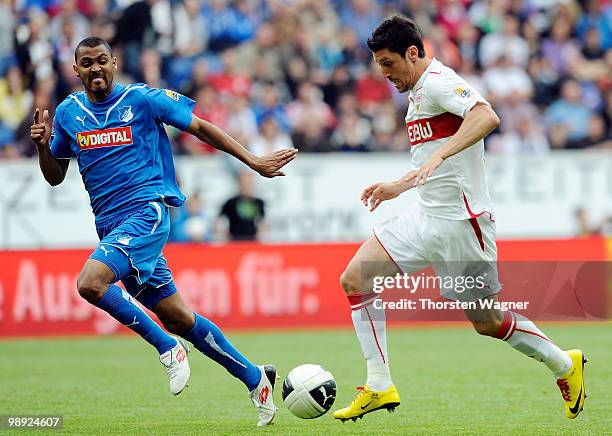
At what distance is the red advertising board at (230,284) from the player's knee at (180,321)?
286 inches

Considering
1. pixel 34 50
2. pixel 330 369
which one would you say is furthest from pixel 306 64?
pixel 330 369

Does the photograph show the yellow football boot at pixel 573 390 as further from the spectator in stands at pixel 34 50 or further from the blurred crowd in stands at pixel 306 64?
the spectator in stands at pixel 34 50

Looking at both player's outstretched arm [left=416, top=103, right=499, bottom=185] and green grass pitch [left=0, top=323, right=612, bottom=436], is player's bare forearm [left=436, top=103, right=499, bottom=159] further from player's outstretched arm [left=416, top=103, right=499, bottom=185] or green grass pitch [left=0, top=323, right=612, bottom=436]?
green grass pitch [left=0, top=323, right=612, bottom=436]

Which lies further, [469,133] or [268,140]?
[268,140]

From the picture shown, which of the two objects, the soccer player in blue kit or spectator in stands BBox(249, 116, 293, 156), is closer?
the soccer player in blue kit

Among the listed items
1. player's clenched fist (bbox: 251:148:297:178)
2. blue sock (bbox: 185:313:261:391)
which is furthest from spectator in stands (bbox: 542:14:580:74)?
blue sock (bbox: 185:313:261:391)

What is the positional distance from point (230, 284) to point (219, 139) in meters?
7.91

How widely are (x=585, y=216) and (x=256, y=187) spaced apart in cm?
496

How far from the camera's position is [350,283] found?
7.83 metres

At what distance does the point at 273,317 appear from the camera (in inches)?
616

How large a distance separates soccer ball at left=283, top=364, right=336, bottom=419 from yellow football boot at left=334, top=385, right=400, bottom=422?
0.13 meters

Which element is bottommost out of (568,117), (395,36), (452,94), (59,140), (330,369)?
(330,369)

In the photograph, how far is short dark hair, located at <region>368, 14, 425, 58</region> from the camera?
7562mm

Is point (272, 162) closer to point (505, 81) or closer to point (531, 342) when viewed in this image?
point (531, 342)
